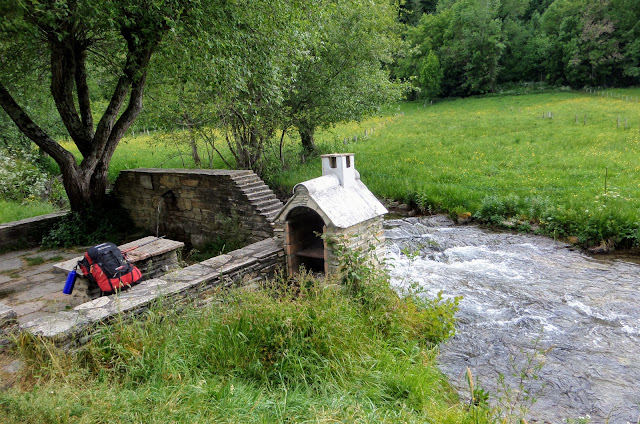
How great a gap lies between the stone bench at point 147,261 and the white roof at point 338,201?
7.31 feet

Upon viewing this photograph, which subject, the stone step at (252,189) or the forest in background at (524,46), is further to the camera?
the forest in background at (524,46)

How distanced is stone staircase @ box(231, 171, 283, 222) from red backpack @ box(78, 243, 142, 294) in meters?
3.08

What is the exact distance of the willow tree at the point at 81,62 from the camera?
7.55 meters

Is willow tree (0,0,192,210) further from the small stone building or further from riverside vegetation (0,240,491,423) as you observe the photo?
riverside vegetation (0,240,491,423)

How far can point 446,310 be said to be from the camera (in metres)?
6.17

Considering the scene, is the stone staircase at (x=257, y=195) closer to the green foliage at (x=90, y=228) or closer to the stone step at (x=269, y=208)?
the stone step at (x=269, y=208)

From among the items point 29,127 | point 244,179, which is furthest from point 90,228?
point 244,179

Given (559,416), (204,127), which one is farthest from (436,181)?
(559,416)

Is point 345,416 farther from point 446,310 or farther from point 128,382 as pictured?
point 446,310

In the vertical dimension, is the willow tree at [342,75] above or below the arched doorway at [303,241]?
above

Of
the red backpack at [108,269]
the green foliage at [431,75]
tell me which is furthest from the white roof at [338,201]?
the green foliage at [431,75]

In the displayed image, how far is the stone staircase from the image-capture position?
28.1 ft

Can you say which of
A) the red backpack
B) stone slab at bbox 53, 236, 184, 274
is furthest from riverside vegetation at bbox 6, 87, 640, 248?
the red backpack

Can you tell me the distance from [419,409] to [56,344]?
12.4ft
